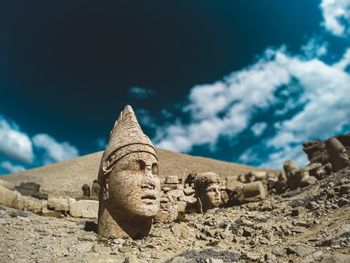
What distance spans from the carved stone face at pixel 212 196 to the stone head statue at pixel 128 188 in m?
5.08

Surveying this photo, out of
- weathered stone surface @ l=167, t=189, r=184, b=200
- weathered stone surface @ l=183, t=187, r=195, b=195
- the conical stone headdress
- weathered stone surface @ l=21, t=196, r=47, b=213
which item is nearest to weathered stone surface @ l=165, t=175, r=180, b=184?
weathered stone surface @ l=183, t=187, r=195, b=195

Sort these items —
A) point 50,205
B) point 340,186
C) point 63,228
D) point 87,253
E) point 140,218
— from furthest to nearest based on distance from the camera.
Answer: point 50,205
point 340,186
point 63,228
point 140,218
point 87,253

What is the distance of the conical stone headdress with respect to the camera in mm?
9766

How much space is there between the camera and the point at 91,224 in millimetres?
10852

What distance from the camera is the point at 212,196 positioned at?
14.6 meters

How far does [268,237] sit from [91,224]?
5.01m

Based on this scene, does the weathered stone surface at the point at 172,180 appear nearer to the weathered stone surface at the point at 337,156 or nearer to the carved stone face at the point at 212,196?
the carved stone face at the point at 212,196

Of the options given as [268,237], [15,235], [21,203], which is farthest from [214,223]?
[21,203]

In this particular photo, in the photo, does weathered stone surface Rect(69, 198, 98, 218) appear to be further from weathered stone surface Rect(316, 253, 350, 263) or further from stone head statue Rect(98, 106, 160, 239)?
weathered stone surface Rect(316, 253, 350, 263)

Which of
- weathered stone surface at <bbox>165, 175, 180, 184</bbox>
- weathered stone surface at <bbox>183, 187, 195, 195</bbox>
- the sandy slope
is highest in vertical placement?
the sandy slope

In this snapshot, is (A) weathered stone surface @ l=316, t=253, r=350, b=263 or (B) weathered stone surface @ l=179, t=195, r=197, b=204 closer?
(A) weathered stone surface @ l=316, t=253, r=350, b=263

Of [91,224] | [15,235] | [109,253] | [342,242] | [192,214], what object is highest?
[192,214]

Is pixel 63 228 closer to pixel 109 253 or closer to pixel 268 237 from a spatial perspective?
pixel 109 253

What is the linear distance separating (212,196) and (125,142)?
231 inches
